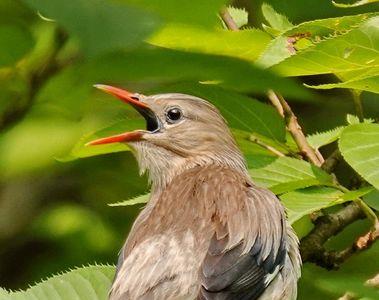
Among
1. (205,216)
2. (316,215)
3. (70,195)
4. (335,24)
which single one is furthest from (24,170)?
(70,195)

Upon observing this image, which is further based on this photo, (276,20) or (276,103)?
(276,103)

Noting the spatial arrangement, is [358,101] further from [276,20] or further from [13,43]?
[13,43]

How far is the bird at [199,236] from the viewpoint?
439 centimetres

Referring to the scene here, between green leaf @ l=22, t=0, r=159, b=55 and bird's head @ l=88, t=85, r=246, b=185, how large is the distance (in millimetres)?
4431

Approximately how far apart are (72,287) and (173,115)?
1927mm

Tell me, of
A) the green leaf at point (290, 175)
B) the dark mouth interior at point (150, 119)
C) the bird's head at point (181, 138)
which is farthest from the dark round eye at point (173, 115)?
the green leaf at point (290, 175)

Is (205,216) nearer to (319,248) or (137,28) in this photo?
(319,248)

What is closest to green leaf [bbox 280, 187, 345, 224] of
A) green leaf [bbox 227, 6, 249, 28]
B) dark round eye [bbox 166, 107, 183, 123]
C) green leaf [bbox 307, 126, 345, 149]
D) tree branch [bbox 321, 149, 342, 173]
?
tree branch [bbox 321, 149, 342, 173]

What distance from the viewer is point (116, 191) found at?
22.5 feet

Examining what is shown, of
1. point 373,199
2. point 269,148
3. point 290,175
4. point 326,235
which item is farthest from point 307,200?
point 326,235

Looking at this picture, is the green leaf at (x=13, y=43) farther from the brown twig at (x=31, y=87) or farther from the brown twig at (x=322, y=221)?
the brown twig at (x=322, y=221)

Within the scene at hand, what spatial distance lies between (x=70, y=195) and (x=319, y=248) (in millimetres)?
2924

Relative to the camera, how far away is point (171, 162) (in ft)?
19.7

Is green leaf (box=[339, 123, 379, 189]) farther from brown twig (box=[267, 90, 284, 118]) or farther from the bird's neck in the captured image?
the bird's neck
